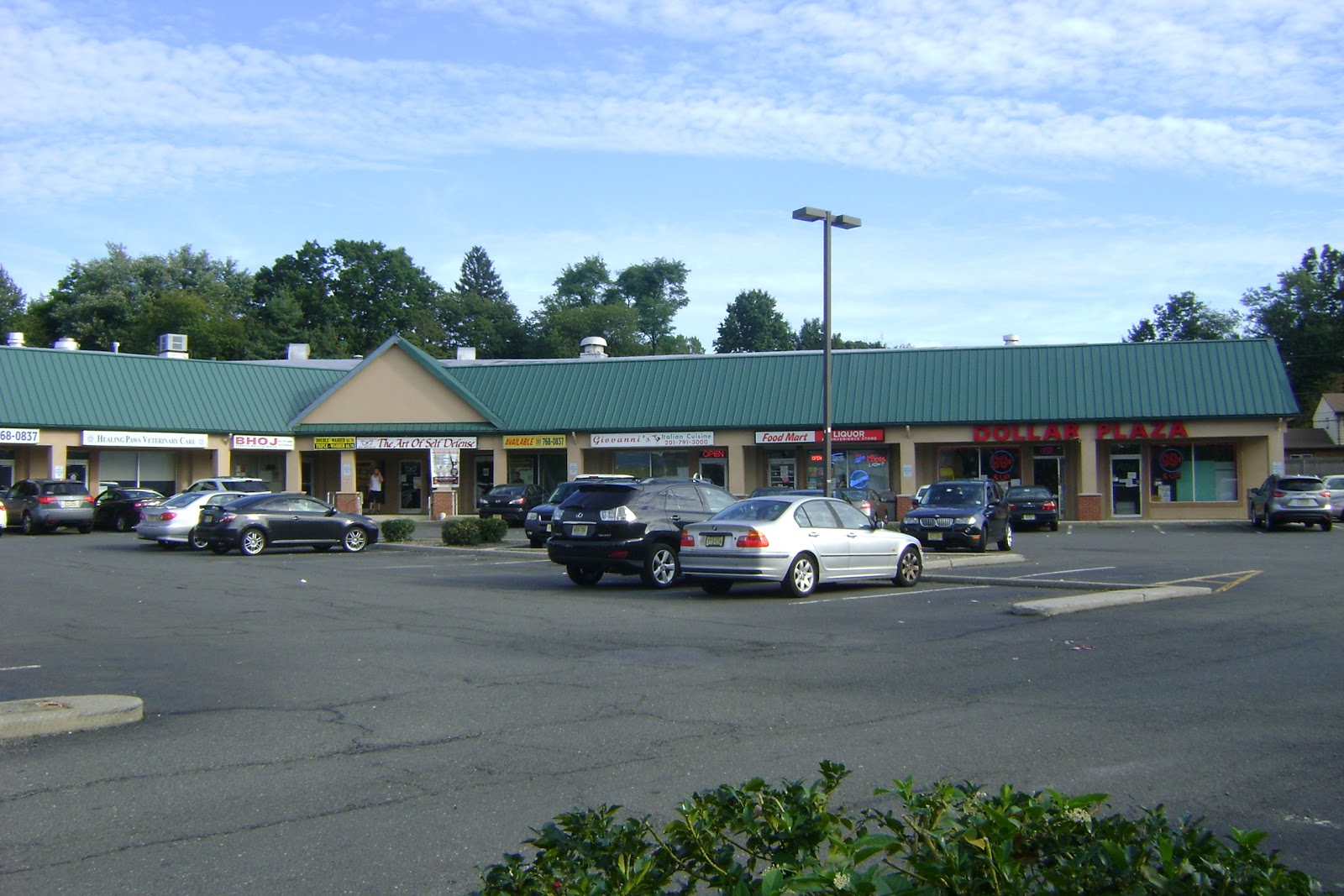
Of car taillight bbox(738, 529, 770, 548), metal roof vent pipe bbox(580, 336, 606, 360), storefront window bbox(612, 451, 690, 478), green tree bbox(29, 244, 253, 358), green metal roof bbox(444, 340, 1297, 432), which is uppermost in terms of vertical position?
green tree bbox(29, 244, 253, 358)

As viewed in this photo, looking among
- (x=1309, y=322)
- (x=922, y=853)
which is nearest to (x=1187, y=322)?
(x=1309, y=322)

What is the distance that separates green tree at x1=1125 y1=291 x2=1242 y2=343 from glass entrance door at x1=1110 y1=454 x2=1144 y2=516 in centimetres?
5976

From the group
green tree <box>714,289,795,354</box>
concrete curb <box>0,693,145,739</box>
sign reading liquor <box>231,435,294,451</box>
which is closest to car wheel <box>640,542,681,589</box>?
concrete curb <box>0,693,145,739</box>

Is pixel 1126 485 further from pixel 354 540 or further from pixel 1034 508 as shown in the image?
pixel 354 540

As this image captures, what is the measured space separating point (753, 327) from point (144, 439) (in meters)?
79.7

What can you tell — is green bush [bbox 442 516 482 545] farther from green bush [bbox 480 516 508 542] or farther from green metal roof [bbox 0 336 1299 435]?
green metal roof [bbox 0 336 1299 435]

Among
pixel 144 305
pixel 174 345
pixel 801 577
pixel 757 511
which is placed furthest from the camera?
pixel 144 305

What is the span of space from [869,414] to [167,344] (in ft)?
108

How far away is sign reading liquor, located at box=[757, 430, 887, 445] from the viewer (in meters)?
41.5

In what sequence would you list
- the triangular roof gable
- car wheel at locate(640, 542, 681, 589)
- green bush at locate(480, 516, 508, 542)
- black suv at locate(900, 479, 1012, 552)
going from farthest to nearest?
the triangular roof gable
green bush at locate(480, 516, 508, 542)
black suv at locate(900, 479, 1012, 552)
car wheel at locate(640, 542, 681, 589)

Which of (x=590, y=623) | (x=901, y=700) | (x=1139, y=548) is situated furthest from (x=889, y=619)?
(x=1139, y=548)

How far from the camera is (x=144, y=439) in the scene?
137 ft

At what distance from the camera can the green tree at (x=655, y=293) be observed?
358ft

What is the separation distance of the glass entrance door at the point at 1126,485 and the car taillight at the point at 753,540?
95.7 ft
